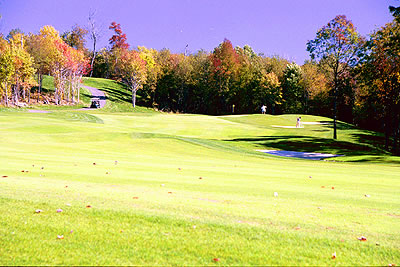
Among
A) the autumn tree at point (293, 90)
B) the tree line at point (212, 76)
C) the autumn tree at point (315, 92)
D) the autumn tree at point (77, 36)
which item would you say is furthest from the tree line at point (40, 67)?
the autumn tree at point (315, 92)

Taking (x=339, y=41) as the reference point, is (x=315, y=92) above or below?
below

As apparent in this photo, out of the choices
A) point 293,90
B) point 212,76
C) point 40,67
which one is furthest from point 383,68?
point 40,67

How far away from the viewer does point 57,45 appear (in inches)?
2544

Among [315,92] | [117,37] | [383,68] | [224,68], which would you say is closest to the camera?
[383,68]

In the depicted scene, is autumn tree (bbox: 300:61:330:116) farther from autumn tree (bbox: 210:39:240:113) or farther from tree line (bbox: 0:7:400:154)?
autumn tree (bbox: 210:39:240:113)

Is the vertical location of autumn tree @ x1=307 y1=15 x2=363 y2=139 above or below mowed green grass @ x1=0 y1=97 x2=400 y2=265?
above

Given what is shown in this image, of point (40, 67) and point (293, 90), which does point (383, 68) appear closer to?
point (293, 90)

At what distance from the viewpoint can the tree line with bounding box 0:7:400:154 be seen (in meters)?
38.1

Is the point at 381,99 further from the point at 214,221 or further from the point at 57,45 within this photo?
the point at 57,45

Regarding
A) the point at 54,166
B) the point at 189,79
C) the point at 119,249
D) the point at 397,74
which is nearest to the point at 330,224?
the point at 119,249

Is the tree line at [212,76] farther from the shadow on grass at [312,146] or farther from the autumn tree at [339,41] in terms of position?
the shadow on grass at [312,146]

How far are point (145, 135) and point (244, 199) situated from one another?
22586mm

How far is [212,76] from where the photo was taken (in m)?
85.6

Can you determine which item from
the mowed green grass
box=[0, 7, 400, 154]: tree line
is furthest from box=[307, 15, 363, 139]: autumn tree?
the mowed green grass
